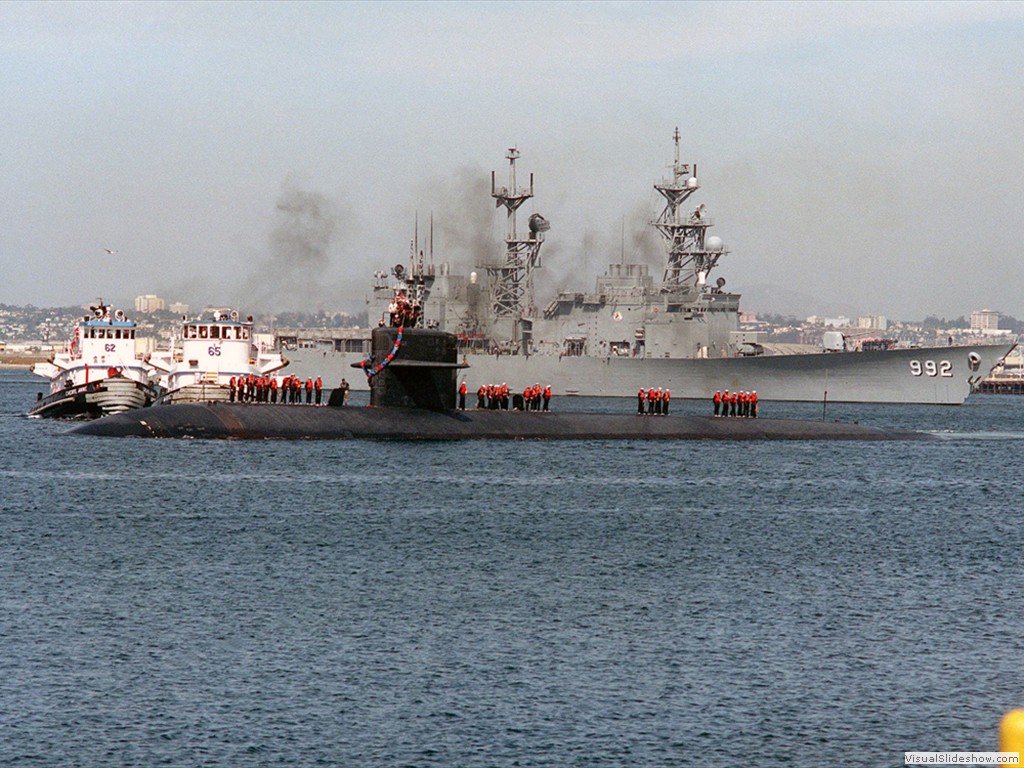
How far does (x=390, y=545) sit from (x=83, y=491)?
33.6 feet

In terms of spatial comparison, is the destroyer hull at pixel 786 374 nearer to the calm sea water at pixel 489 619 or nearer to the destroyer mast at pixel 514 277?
the destroyer mast at pixel 514 277

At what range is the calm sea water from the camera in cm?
1425

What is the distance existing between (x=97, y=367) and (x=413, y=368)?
784 inches

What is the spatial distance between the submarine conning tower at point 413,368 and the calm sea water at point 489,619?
4975mm

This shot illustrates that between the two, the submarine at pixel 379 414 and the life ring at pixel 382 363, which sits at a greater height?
the life ring at pixel 382 363

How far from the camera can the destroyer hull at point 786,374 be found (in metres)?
84.2

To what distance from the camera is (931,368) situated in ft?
278

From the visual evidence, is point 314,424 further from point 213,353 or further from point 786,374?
point 786,374

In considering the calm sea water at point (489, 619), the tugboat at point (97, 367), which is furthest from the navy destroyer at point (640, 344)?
the calm sea water at point (489, 619)

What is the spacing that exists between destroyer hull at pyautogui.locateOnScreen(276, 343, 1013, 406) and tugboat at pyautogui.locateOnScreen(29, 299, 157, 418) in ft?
115

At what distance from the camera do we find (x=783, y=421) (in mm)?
51625

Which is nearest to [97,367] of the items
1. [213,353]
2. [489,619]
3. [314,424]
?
[213,353]

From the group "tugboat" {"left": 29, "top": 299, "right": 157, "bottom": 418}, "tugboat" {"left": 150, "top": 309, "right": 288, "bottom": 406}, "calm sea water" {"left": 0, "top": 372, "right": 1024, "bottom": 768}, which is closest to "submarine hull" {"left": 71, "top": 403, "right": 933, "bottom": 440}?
"calm sea water" {"left": 0, "top": 372, "right": 1024, "bottom": 768}

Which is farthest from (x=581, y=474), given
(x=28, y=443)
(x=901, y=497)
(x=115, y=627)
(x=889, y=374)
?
(x=889, y=374)
